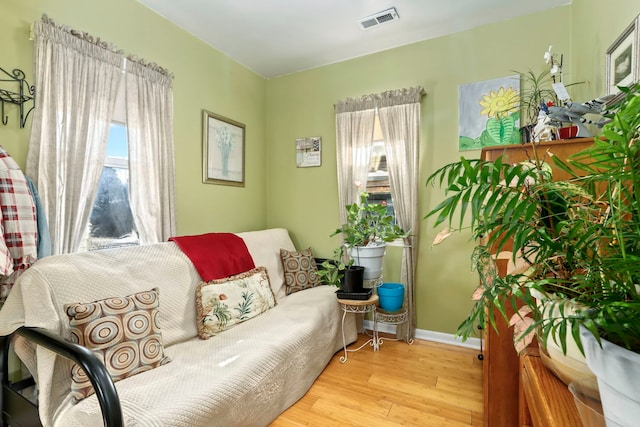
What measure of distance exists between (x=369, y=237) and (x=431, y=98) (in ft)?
4.63

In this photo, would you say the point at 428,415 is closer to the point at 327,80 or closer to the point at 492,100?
the point at 492,100

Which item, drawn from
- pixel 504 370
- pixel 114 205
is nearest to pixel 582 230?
pixel 504 370

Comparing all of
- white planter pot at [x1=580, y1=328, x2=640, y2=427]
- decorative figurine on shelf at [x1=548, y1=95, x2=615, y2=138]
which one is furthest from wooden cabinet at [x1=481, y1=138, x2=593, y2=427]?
white planter pot at [x1=580, y1=328, x2=640, y2=427]

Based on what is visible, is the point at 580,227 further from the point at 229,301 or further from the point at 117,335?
the point at 229,301

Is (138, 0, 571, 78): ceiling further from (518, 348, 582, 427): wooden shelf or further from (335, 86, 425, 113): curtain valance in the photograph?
(518, 348, 582, 427): wooden shelf

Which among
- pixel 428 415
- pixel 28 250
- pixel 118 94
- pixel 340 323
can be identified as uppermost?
pixel 118 94

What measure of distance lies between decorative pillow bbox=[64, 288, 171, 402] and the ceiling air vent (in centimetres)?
255

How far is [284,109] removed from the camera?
3381mm

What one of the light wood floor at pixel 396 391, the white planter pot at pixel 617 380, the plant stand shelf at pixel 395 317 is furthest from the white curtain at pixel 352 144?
the white planter pot at pixel 617 380

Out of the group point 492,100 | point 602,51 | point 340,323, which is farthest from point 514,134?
point 340,323

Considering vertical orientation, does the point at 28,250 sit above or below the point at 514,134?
below

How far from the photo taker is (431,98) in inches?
105

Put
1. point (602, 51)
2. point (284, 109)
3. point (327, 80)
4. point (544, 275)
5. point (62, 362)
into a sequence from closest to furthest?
point (544, 275) < point (62, 362) < point (602, 51) < point (327, 80) < point (284, 109)

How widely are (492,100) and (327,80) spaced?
63.1 inches
